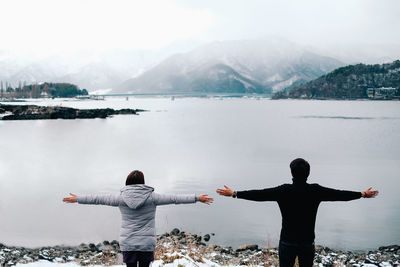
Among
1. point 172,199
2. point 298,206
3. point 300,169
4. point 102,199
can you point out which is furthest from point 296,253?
point 102,199

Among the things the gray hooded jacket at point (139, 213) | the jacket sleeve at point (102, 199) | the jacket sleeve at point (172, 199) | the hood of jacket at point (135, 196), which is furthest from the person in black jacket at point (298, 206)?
the jacket sleeve at point (102, 199)

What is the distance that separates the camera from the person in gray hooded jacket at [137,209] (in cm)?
588

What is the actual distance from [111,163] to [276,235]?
2782cm

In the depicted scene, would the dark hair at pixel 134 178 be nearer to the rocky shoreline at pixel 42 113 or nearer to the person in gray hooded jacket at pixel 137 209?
the person in gray hooded jacket at pixel 137 209

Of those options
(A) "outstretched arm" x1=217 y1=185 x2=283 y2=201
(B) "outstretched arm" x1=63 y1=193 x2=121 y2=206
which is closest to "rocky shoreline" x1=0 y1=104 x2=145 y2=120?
(B) "outstretched arm" x1=63 y1=193 x2=121 y2=206

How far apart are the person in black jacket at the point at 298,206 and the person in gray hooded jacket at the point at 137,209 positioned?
1084 mm

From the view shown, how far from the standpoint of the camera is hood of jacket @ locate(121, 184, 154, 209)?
5.84m

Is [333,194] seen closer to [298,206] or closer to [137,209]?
[298,206]

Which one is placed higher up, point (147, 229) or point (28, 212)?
point (147, 229)

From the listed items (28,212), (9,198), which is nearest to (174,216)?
(28,212)

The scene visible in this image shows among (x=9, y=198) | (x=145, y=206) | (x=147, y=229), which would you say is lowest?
(x=9, y=198)

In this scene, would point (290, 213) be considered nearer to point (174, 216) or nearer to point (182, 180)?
point (174, 216)

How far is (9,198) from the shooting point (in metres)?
24.3

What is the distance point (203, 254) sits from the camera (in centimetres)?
1269
